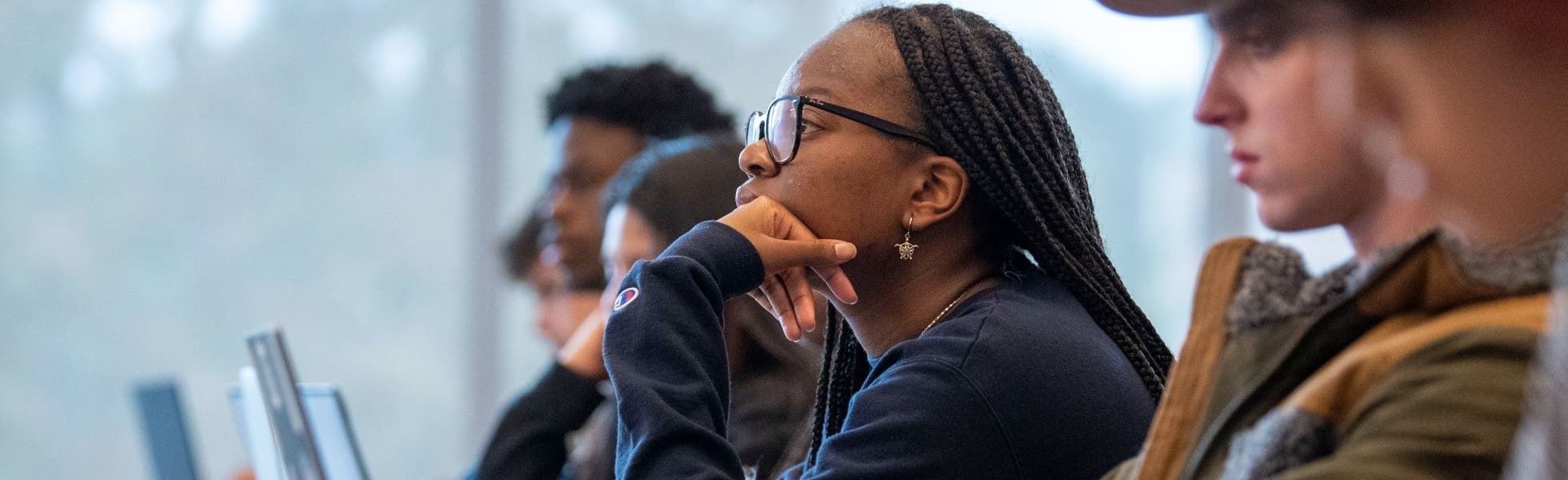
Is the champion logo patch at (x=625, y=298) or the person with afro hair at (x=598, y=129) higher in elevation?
the person with afro hair at (x=598, y=129)

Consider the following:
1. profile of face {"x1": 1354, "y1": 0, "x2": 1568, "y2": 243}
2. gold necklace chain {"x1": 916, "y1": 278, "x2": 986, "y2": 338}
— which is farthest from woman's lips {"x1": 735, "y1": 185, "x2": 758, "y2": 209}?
profile of face {"x1": 1354, "y1": 0, "x2": 1568, "y2": 243}

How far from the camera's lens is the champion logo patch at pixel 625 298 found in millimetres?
1249

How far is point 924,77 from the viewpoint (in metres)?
1.35

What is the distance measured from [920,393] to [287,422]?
0.60 m

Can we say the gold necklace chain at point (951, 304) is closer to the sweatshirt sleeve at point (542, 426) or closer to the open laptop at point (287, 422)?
the open laptop at point (287, 422)

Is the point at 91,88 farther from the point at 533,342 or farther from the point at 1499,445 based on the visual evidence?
the point at 1499,445

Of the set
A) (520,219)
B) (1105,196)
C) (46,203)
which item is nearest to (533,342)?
(520,219)

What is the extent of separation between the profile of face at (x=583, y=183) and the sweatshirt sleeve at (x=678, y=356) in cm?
146

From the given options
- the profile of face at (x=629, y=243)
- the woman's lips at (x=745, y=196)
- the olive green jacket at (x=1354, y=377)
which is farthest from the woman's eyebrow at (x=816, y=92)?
the profile of face at (x=629, y=243)

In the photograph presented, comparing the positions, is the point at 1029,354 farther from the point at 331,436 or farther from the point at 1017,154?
the point at 331,436

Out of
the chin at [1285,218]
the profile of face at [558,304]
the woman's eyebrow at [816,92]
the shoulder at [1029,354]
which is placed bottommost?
the profile of face at [558,304]

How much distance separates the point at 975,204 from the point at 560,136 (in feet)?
5.58

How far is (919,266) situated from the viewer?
1.37 meters

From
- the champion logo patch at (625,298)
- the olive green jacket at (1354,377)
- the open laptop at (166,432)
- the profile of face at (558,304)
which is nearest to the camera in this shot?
the olive green jacket at (1354,377)
